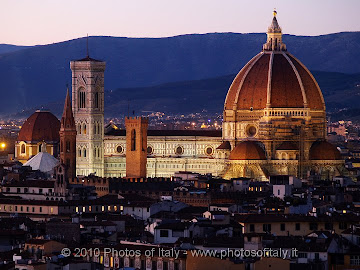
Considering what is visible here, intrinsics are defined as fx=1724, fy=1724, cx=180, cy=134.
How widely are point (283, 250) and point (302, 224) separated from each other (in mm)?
11870

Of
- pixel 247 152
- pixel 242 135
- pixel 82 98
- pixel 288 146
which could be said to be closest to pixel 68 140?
pixel 82 98

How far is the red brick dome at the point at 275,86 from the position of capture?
491 ft

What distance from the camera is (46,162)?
487 feet

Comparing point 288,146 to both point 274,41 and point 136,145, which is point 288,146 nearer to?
point 274,41

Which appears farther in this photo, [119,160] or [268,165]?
[119,160]

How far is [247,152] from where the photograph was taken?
14425cm

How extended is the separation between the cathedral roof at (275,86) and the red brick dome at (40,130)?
25625 millimetres

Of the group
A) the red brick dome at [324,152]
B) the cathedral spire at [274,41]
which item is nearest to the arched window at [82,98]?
the cathedral spire at [274,41]

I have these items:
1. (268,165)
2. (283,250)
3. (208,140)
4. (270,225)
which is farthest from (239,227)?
(208,140)

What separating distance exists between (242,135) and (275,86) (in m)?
5.51

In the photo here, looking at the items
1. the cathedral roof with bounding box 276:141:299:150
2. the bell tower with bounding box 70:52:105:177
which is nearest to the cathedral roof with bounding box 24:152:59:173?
the bell tower with bounding box 70:52:105:177

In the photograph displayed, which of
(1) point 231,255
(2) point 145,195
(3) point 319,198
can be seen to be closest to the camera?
(1) point 231,255

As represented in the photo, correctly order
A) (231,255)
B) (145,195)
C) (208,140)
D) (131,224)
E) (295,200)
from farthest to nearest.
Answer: (208,140) < (145,195) < (295,200) < (131,224) < (231,255)

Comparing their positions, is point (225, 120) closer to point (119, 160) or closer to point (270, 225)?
point (119, 160)
